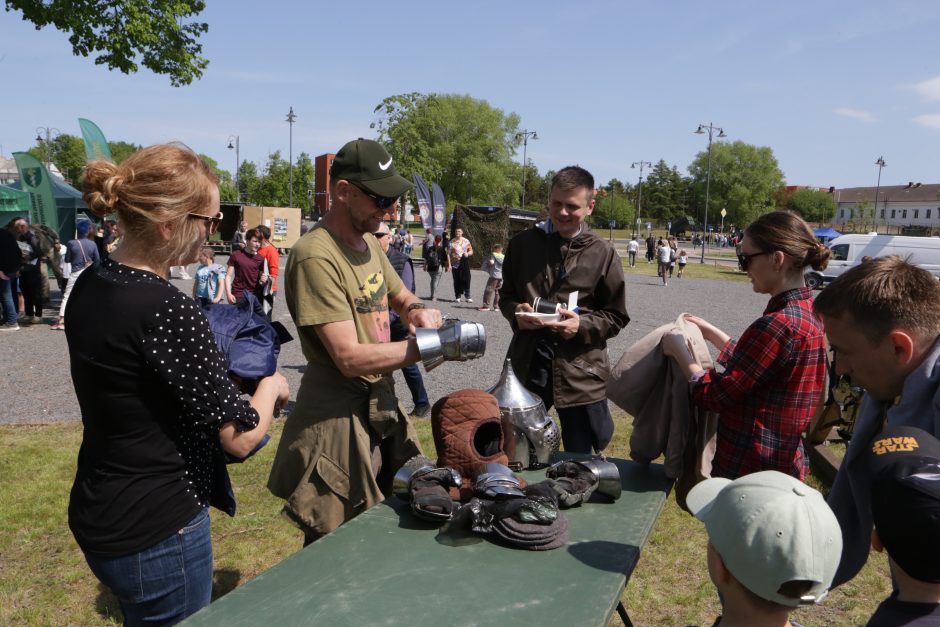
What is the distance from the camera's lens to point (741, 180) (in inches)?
3659

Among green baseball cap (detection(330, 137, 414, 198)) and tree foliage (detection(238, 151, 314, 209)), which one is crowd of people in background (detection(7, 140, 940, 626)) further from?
tree foliage (detection(238, 151, 314, 209))

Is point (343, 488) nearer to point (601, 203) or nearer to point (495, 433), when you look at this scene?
point (495, 433)

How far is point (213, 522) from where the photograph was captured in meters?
4.21

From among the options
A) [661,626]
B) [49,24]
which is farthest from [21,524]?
[49,24]

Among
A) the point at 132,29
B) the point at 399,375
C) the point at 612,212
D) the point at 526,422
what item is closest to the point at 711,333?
the point at 526,422

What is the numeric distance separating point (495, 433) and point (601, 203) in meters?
81.4

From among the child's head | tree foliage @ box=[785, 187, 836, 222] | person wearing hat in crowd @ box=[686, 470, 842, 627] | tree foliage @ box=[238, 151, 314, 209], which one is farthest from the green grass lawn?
tree foliage @ box=[785, 187, 836, 222]

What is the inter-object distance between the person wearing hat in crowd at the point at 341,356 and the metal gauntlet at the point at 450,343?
4cm

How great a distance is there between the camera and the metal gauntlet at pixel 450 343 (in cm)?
224

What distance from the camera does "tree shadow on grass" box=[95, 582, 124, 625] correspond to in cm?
Result: 322

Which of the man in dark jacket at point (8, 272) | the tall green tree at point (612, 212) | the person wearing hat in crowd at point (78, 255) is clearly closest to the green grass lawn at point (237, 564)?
the man in dark jacket at point (8, 272)

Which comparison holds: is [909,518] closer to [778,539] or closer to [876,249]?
[778,539]

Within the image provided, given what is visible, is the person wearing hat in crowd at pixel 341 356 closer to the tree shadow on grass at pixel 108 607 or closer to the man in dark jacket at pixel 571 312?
the man in dark jacket at pixel 571 312

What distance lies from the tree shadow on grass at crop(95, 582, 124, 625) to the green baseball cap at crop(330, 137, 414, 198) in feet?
8.07
